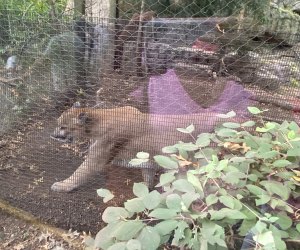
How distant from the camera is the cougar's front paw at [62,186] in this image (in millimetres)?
2021

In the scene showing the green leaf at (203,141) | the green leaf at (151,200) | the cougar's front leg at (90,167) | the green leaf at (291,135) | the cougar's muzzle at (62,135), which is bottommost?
the cougar's front leg at (90,167)

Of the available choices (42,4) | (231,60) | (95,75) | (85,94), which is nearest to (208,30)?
(231,60)

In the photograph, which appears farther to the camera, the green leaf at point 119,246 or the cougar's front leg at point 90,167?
the cougar's front leg at point 90,167

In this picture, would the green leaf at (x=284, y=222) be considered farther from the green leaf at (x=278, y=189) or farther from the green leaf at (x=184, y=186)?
the green leaf at (x=184, y=186)

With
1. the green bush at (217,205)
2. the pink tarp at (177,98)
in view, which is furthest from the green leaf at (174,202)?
the pink tarp at (177,98)

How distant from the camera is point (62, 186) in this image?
2055 millimetres

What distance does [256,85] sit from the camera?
1.75m

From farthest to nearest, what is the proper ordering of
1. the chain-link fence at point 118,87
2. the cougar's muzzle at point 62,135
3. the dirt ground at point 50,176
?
1. the cougar's muzzle at point 62,135
2. the dirt ground at point 50,176
3. the chain-link fence at point 118,87

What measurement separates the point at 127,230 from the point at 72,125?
145 centimetres

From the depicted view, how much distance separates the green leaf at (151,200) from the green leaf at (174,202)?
0.02 meters

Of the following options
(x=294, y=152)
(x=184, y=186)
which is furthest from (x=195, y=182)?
(x=294, y=152)

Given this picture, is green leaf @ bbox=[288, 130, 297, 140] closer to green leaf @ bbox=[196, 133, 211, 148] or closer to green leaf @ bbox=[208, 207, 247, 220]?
green leaf @ bbox=[196, 133, 211, 148]

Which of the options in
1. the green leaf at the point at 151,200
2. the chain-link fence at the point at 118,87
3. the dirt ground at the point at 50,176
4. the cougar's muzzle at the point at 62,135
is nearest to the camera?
the green leaf at the point at 151,200

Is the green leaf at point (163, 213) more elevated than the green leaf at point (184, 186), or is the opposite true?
the green leaf at point (184, 186)
